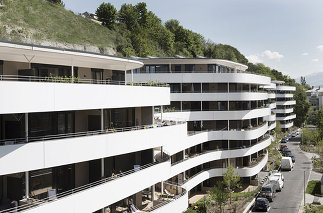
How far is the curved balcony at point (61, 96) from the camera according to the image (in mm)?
15508

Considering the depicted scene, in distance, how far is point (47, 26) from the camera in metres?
80.8

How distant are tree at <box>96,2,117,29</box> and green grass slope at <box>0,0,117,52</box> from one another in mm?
3766

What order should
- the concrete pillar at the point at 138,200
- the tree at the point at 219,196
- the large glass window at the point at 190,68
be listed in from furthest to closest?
the large glass window at the point at 190,68 → the tree at the point at 219,196 → the concrete pillar at the point at 138,200

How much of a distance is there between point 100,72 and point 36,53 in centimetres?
837

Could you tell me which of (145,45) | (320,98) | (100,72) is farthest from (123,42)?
(320,98)

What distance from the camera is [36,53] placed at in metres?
20.3

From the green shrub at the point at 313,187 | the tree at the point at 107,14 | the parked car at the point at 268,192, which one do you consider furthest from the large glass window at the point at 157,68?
the tree at the point at 107,14

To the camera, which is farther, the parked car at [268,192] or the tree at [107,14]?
the tree at [107,14]

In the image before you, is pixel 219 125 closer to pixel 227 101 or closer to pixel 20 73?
pixel 227 101

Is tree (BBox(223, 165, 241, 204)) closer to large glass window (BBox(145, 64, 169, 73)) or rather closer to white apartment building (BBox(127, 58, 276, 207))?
white apartment building (BBox(127, 58, 276, 207))

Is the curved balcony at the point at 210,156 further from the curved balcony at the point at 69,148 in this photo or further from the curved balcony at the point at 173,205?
the curved balcony at the point at 69,148

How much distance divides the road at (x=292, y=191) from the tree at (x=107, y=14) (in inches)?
2623

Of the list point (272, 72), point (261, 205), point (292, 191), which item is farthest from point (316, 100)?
point (261, 205)

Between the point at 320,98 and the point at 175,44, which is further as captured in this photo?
the point at 320,98
